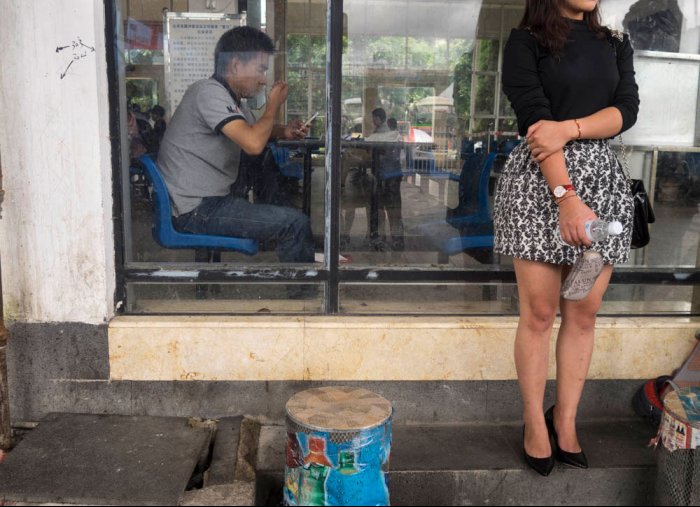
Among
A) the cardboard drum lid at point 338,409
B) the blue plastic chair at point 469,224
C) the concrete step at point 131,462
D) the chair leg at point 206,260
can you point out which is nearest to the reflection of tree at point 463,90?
the blue plastic chair at point 469,224

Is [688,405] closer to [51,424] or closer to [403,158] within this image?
[403,158]

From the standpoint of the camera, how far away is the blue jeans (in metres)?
3.30

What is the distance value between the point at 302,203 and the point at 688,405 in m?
1.89

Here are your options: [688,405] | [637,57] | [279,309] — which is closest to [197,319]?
[279,309]

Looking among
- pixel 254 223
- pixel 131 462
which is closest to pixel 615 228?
pixel 254 223

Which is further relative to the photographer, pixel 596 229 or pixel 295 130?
pixel 295 130

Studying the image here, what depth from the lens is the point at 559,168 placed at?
2393mm

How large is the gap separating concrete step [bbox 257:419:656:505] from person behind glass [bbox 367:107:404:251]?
1.05m

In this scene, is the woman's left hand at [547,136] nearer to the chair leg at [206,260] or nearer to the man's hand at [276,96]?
the man's hand at [276,96]

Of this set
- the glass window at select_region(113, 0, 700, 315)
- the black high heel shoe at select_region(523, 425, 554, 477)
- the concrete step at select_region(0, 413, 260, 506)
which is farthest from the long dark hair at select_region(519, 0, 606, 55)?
the concrete step at select_region(0, 413, 260, 506)

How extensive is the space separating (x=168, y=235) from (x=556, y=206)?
1827 millimetres

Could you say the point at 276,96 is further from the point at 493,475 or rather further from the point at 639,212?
the point at 493,475

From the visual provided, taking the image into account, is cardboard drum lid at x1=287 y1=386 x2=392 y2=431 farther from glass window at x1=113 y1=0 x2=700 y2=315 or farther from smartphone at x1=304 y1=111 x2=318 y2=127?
smartphone at x1=304 y1=111 x2=318 y2=127

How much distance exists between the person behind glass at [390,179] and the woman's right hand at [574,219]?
1.24 metres
